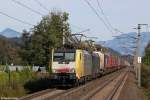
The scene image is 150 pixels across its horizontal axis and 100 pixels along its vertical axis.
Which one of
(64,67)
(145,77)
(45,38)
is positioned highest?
(45,38)

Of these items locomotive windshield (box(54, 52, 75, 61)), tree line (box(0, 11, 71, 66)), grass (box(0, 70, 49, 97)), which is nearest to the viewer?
grass (box(0, 70, 49, 97))

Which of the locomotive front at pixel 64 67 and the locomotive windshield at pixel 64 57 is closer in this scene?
the locomotive front at pixel 64 67

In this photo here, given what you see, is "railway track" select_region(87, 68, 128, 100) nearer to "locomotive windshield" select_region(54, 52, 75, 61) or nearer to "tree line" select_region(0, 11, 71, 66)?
"locomotive windshield" select_region(54, 52, 75, 61)

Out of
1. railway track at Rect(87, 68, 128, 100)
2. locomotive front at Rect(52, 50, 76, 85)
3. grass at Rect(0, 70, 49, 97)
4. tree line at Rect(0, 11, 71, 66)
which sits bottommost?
railway track at Rect(87, 68, 128, 100)

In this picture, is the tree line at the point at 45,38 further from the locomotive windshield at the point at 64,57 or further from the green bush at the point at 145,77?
the locomotive windshield at the point at 64,57

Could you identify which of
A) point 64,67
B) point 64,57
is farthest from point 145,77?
point 64,67

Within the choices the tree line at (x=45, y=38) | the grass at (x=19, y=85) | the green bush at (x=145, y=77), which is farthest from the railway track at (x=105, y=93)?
the tree line at (x=45, y=38)

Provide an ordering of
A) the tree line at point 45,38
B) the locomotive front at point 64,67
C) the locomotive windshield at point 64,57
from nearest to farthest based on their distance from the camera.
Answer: the locomotive front at point 64,67 → the locomotive windshield at point 64,57 → the tree line at point 45,38

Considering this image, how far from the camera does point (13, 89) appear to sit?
104 feet

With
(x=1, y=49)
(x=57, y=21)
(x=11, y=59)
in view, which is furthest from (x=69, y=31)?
(x=1, y=49)

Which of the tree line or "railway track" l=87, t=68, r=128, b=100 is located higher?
the tree line

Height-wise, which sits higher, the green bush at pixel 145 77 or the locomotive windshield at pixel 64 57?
the locomotive windshield at pixel 64 57

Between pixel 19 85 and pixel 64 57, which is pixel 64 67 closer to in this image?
pixel 64 57

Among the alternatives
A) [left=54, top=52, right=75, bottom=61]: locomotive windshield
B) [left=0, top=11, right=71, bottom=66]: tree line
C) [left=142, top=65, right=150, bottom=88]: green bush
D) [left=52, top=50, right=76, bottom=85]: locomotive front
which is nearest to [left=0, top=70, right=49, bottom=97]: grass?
[left=52, top=50, right=76, bottom=85]: locomotive front
